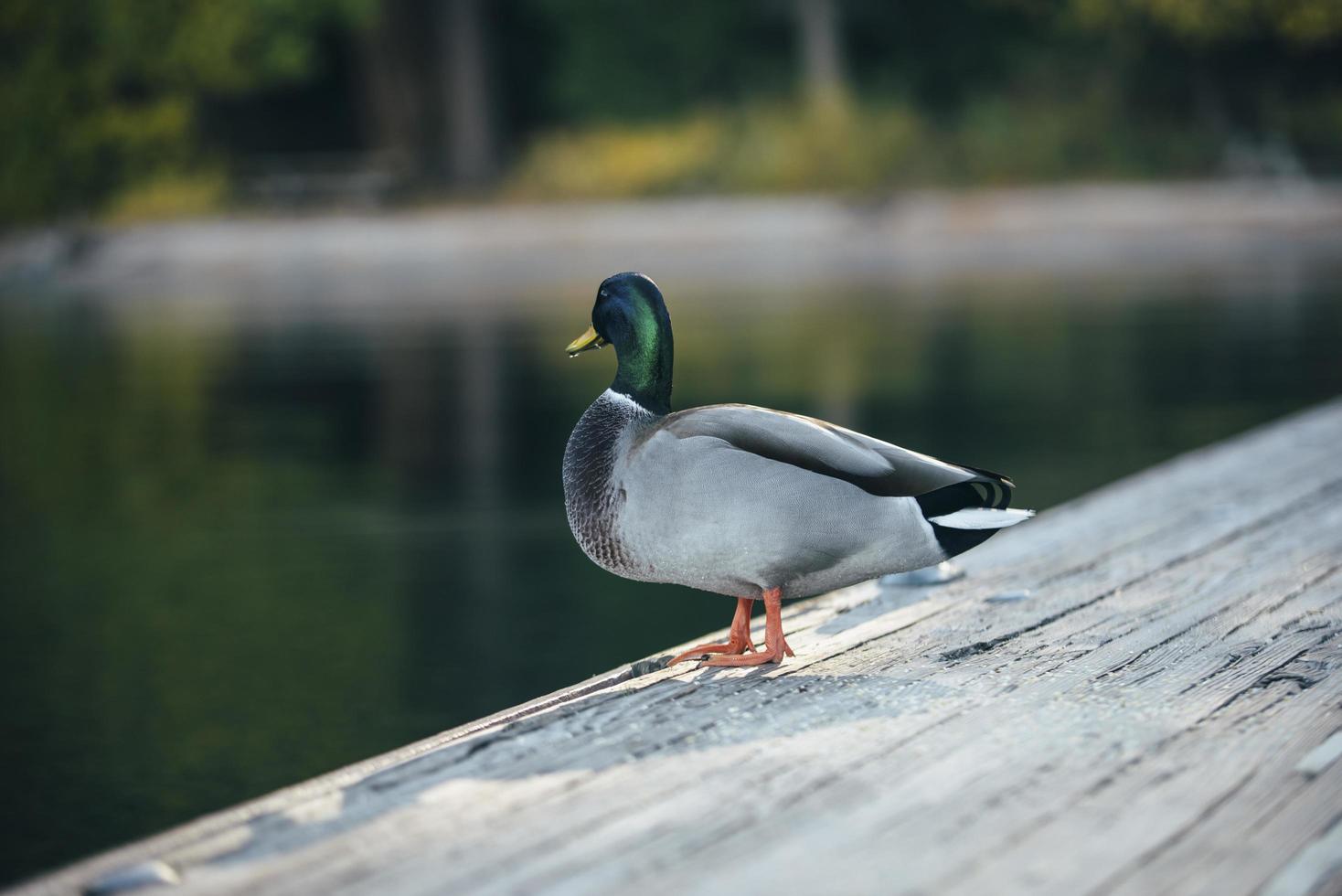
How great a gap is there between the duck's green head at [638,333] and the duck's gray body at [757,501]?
5.4 inches

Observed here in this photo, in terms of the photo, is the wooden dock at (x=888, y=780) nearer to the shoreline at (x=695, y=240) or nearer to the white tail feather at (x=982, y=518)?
the white tail feather at (x=982, y=518)

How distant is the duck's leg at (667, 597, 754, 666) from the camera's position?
3688mm

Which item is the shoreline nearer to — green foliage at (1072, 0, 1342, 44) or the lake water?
green foliage at (1072, 0, 1342, 44)

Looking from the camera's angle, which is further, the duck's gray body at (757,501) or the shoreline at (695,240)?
the shoreline at (695,240)

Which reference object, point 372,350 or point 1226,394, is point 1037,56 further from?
point 1226,394

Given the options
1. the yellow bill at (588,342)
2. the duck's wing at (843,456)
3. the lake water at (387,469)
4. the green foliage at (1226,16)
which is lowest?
the lake water at (387,469)

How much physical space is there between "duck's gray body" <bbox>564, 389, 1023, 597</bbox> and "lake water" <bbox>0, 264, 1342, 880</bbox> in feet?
6.85

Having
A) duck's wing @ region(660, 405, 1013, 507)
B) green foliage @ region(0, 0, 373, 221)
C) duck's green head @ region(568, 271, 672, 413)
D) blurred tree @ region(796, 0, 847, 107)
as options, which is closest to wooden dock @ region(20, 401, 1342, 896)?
duck's wing @ region(660, 405, 1013, 507)

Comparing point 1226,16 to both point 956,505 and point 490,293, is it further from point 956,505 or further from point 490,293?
point 956,505

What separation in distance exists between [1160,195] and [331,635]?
1956 centimetres

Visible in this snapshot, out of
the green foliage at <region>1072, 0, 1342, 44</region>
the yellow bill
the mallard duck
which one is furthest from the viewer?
the green foliage at <region>1072, 0, 1342, 44</region>

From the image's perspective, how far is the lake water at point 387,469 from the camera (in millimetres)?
5605

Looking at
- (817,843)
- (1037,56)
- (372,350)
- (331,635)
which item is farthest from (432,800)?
(1037,56)

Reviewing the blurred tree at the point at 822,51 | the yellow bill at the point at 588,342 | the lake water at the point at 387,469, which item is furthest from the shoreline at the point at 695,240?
the yellow bill at the point at 588,342
